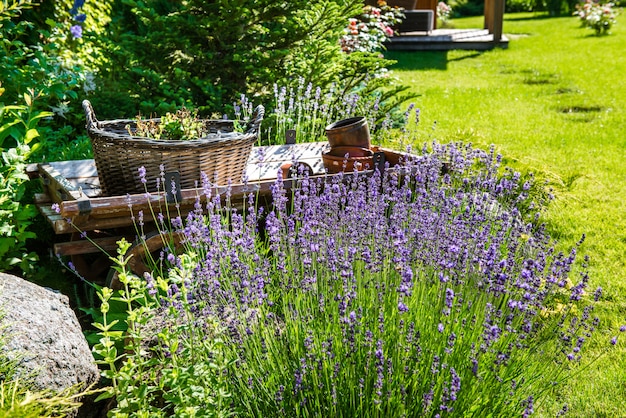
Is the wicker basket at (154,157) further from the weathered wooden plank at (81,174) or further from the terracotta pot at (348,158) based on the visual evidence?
the terracotta pot at (348,158)

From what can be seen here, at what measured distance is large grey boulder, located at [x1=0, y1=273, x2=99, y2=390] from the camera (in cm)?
254

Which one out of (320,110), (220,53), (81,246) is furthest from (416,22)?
(81,246)

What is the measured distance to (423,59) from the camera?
44.9 feet

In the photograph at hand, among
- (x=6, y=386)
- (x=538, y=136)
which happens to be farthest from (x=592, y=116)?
(x=6, y=386)

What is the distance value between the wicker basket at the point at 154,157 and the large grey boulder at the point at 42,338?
1073 millimetres

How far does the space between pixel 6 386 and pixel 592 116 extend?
8.33 m

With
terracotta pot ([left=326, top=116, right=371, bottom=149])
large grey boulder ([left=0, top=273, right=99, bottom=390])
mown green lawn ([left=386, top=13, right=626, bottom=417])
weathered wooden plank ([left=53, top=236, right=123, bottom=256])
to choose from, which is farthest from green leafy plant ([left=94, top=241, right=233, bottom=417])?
terracotta pot ([left=326, top=116, right=371, bottom=149])

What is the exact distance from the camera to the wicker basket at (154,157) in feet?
12.4

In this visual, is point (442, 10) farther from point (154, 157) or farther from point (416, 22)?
point (154, 157)

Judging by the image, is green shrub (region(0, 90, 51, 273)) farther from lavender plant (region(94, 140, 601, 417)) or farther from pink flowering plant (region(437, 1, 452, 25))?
pink flowering plant (region(437, 1, 452, 25))

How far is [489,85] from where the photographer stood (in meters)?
11.1

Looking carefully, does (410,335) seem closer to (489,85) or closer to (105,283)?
(105,283)

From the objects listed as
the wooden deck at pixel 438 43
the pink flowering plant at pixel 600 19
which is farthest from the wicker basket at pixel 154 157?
the pink flowering plant at pixel 600 19

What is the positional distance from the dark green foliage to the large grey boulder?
115 inches
